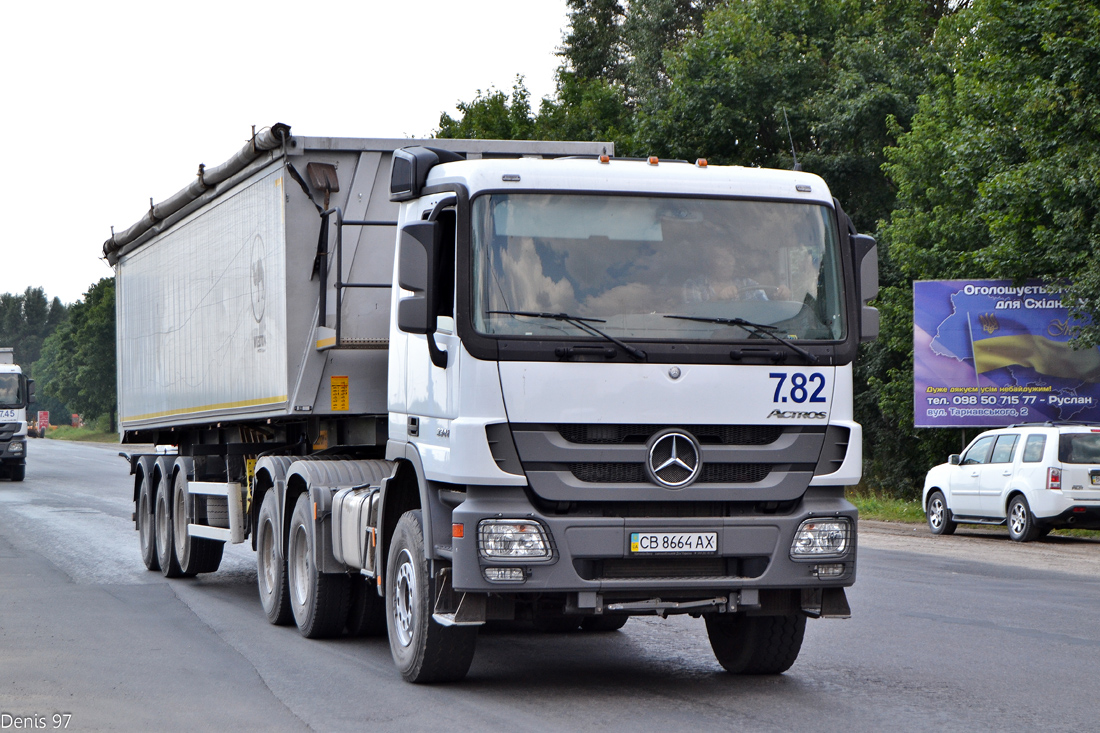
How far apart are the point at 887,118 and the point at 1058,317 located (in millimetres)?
8271

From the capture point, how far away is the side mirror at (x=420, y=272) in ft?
23.7

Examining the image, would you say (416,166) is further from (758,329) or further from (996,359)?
(996,359)

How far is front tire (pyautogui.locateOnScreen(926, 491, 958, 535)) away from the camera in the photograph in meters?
22.0

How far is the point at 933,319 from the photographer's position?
87.2 feet

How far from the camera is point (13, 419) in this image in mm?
38312

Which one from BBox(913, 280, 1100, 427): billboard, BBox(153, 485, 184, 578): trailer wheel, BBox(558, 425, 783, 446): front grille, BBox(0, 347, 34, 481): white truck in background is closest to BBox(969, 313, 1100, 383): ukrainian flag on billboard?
BBox(913, 280, 1100, 427): billboard

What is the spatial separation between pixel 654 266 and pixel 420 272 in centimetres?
125

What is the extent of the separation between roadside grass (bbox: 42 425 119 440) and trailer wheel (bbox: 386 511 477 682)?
94566 mm

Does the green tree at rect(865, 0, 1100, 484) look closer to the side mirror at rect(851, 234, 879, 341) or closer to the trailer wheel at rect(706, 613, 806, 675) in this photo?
the side mirror at rect(851, 234, 879, 341)

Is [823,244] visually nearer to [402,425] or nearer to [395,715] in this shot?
[402,425]

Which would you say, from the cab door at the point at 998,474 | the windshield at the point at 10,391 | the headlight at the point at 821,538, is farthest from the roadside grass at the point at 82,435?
the headlight at the point at 821,538

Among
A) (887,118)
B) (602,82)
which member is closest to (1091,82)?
(887,118)

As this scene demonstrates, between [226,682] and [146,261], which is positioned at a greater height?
[146,261]

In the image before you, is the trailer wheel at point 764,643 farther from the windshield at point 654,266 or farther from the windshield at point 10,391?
the windshield at point 10,391
